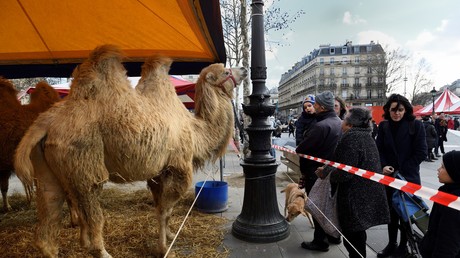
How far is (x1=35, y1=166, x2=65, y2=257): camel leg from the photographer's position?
2.82 metres

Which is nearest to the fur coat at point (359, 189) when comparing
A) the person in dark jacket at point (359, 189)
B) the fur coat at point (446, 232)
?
the person in dark jacket at point (359, 189)

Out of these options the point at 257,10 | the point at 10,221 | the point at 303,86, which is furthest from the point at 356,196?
the point at 303,86

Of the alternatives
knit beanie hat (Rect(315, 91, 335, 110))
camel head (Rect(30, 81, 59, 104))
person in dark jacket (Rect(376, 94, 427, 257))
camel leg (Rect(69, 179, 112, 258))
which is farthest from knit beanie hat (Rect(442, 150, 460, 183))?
camel head (Rect(30, 81, 59, 104))

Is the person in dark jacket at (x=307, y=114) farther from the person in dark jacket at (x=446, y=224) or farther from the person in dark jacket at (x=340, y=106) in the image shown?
the person in dark jacket at (x=446, y=224)

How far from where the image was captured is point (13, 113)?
436 cm

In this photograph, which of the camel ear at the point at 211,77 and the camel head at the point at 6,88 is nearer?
the camel ear at the point at 211,77

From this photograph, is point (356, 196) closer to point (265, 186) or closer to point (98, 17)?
point (265, 186)

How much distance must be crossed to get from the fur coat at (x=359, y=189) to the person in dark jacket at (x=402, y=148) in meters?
0.71

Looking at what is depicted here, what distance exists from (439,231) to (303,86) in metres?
100

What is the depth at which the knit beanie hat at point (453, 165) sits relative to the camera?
2.36m

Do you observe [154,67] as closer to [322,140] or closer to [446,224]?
[322,140]

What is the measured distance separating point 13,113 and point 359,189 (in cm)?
453

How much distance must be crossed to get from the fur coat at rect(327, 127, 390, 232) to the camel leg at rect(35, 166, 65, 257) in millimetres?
2688

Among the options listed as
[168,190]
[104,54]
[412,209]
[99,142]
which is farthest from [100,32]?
[412,209]
